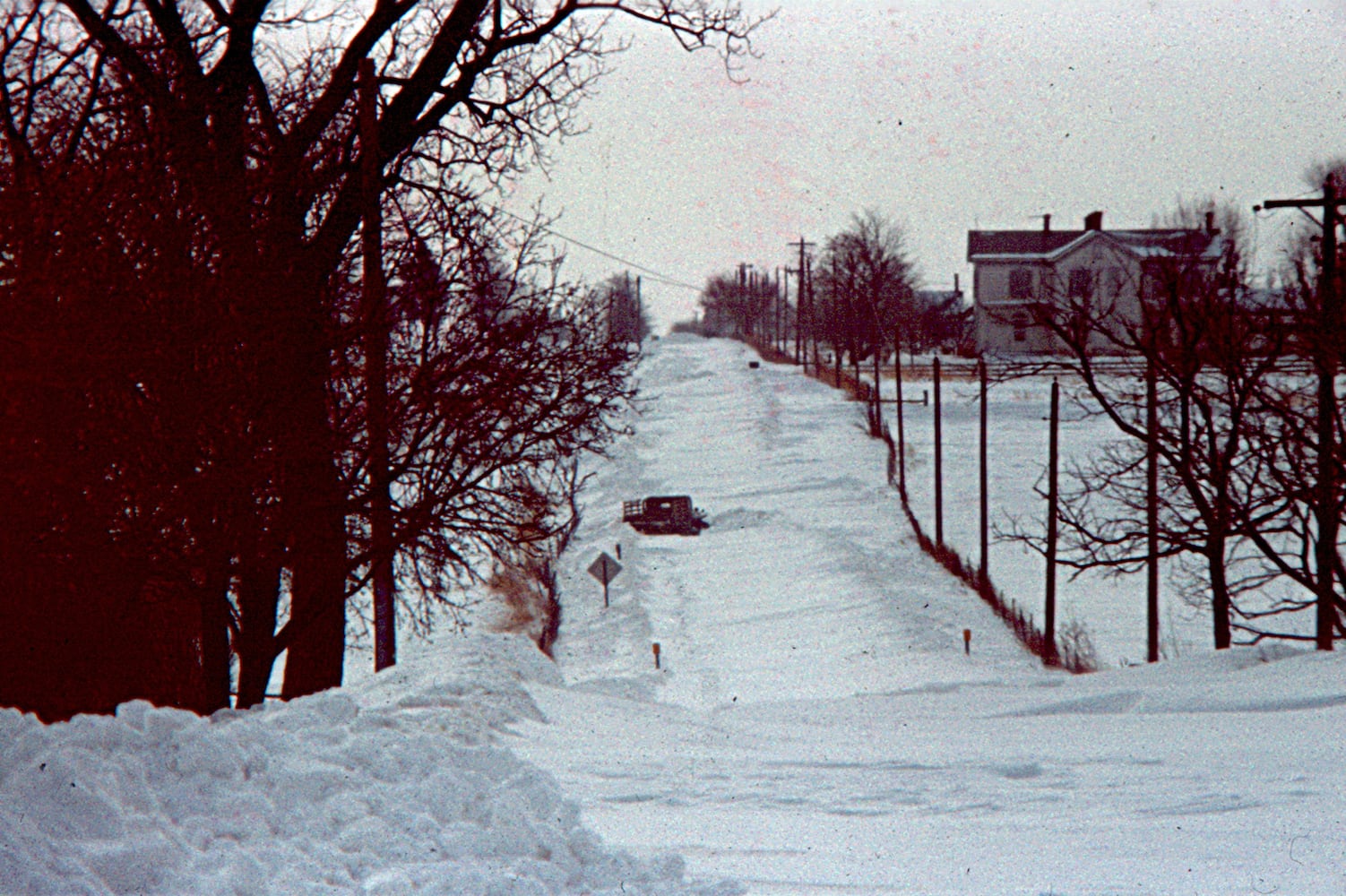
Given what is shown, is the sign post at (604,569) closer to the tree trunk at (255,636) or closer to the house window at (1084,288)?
the house window at (1084,288)

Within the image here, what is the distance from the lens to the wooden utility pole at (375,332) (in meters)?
10.5

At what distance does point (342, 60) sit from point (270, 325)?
3.59 m

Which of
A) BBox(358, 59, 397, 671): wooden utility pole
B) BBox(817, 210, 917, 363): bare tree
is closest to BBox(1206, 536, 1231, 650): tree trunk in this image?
BBox(358, 59, 397, 671): wooden utility pole

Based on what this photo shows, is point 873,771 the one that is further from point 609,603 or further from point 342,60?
point 609,603

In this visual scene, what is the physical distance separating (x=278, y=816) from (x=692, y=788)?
11.2 feet

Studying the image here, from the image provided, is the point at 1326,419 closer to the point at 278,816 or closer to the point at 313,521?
the point at 313,521

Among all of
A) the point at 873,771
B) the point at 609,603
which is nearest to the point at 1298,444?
the point at 873,771

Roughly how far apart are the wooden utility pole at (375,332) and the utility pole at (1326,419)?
989 centimetres

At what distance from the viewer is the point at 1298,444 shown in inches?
614

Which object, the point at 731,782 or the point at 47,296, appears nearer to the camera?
the point at 47,296

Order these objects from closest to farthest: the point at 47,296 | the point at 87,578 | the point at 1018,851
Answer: the point at 1018,851 < the point at 47,296 < the point at 87,578

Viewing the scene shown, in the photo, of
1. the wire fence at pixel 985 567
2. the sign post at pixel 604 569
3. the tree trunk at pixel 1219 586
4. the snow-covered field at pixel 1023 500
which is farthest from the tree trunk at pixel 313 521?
the sign post at pixel 604 569

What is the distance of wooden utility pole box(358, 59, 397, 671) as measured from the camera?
34.6 ft

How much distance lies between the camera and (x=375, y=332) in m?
10.6
